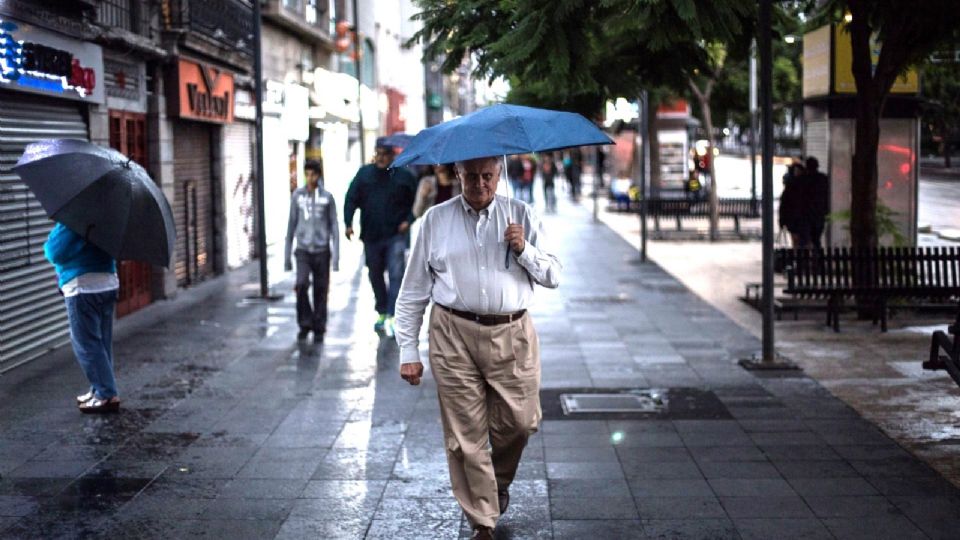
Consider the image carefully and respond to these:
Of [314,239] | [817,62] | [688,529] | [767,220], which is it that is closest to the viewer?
[688,529]

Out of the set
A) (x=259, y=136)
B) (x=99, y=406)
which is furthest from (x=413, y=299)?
(x=259, y=136)

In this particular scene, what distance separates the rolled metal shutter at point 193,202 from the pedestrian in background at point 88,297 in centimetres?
858

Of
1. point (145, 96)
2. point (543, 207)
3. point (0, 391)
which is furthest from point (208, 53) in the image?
point (543, 207)

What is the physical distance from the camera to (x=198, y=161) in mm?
19547

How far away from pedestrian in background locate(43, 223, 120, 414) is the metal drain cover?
324 centimetres

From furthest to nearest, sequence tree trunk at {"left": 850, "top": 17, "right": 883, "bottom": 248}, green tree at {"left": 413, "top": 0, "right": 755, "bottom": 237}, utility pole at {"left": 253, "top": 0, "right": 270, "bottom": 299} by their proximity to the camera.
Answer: utility pole at {"left": 253, "top": 0, "right": 270, "bottom": 299}
tree trunk at {"left": 850, "top": 17, "right": 883, "bottom": 248}
green tree at {"left": 413, "top": 0, "right": 755, "bottom": 237}

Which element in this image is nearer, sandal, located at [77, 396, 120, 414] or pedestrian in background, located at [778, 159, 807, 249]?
sandal, located at [77, 396, 120, 414]

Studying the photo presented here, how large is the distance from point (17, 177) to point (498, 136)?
756cm

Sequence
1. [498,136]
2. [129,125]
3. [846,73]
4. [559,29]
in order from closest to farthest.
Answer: [498,136] → [559,29] → [129,125] → [846,73]

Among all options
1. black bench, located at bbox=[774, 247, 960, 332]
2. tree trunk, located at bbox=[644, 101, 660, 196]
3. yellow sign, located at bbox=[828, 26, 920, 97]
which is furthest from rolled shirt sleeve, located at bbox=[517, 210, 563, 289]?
tree trunk, located at bbox=[644, 101, 660, 196]

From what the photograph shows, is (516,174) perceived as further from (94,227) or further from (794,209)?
(94,227)

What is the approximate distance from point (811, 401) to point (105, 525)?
17.4 ft

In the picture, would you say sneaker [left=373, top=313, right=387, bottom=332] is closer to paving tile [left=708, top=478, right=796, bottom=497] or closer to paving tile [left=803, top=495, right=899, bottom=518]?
paving tile [left=708, top=478, right=796, bottom=497]

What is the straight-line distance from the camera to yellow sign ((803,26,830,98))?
16484mm
